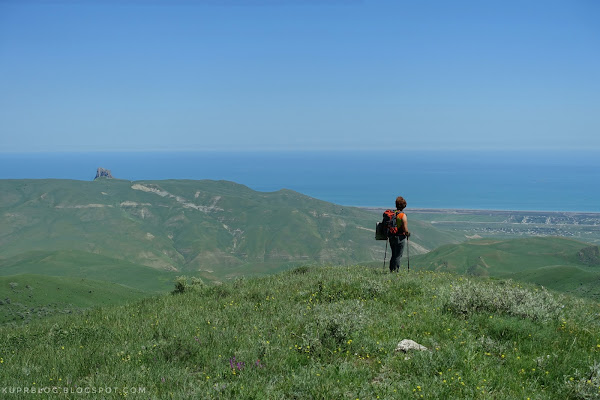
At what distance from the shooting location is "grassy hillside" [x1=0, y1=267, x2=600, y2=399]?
6.30 metres

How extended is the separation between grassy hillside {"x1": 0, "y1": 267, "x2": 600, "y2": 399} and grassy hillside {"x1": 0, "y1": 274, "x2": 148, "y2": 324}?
2050 inches

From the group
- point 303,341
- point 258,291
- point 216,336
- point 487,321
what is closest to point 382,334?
point 303,341

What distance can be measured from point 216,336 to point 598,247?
189038mm

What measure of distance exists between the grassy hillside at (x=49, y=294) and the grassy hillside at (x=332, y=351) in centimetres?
5206

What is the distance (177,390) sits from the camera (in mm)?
6277

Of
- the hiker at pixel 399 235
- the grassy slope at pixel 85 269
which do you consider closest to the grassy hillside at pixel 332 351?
the hiker at pixel 399 235

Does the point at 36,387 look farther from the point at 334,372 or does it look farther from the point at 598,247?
the point at 598,247

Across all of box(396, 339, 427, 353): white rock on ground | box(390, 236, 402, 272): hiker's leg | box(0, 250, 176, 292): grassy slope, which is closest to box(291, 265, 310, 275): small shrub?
box(390, 236, 402, 272): hiker's leg

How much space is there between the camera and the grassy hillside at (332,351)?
6301 millimetres

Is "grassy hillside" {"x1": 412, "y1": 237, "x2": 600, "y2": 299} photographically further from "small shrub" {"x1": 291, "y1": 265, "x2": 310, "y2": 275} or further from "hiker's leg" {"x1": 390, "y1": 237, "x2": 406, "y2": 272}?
"hiker's leg" {"x1": 390, "y1": 237, "x2": 406, "y2": 272}

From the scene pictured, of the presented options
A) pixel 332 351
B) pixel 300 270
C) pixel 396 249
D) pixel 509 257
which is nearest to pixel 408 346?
pixel 332 351

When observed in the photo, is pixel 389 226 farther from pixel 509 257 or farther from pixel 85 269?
pixel 509 257

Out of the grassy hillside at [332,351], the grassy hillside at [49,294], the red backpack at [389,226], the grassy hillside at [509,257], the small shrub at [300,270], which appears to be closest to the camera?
the grassy hillside at [332,351]

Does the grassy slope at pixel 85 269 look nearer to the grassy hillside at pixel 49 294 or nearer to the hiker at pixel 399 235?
the grassy hillside at pixel 49 294
